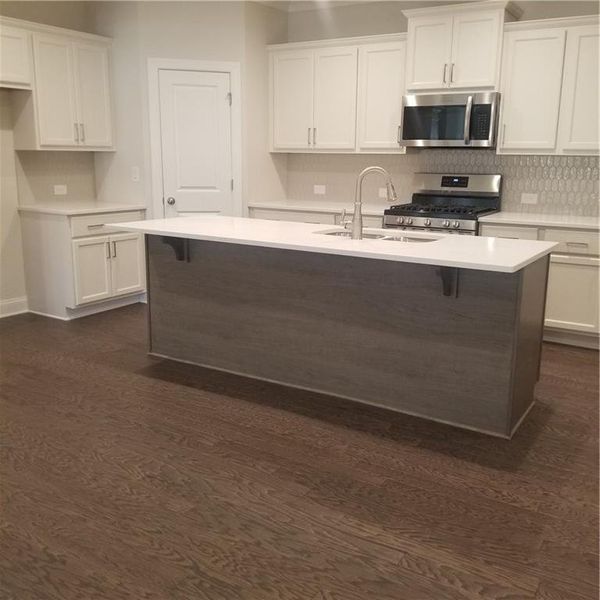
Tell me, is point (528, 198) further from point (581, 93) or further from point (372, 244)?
point (372, 244)

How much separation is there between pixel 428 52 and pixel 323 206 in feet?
4.97

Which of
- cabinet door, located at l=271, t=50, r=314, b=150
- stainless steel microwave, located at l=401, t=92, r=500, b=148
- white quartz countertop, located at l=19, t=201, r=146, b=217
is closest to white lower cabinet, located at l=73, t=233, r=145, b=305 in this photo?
white quartz countertop, located at l=19, t=201, r=146, b=217

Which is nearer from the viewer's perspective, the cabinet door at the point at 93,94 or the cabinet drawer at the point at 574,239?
the cabinet drawer at the point at 574,239

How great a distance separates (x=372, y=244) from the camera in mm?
3062

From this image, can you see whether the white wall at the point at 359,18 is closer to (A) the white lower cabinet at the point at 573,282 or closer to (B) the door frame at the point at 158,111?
(B) the door frame at the point at 158,111

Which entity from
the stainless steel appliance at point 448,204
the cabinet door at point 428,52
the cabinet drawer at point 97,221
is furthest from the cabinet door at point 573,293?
the cabinet drawer at point 97,221

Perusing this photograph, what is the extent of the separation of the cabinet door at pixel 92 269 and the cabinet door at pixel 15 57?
1.29 meters

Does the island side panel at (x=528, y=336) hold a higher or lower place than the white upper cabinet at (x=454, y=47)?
lower

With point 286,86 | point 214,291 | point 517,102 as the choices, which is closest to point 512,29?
point 517,102

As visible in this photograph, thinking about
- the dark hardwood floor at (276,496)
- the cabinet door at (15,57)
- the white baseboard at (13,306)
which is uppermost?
the cabinet door at (15,57)

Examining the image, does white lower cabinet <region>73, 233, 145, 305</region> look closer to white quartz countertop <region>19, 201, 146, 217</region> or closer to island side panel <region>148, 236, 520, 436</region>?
white quartz countertop <region>19, 201, 146, 217</region>

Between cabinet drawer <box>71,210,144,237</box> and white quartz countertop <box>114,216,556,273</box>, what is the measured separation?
126cm

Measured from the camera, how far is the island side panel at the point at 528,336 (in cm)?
283

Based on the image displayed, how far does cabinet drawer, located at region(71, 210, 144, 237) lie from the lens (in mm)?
4816
